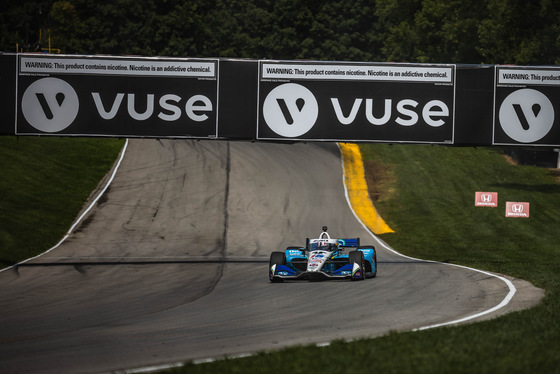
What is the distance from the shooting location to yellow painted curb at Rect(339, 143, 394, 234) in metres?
34.8

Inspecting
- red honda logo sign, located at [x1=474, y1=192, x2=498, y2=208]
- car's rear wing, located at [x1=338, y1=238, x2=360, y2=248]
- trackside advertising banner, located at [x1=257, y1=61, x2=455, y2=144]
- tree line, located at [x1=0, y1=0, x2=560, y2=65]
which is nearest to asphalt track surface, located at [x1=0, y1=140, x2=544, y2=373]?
car's rear wing, located at [x1=338, y1=238, x2=360, y2=248]

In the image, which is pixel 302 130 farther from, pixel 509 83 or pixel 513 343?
pixel 513 343

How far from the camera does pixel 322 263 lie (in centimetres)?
1983

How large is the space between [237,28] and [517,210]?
176ft

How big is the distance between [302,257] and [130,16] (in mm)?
66128

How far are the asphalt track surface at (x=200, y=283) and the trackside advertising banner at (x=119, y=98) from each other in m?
3.87

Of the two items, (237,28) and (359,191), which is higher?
(237,28)

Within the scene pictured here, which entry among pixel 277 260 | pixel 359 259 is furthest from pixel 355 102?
pixel 277 260

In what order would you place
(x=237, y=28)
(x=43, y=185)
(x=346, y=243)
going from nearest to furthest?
(x=346, y=243) → (x=43, y=185) → (x=237, y=28)

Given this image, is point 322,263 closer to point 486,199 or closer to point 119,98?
point 119,98

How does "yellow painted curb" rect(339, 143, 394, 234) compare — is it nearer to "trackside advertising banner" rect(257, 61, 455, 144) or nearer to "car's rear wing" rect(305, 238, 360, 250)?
"car's rear wing" rect(305, 238, 360, 250)

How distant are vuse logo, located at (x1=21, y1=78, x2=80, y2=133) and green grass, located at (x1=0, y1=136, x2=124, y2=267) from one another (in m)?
5.28

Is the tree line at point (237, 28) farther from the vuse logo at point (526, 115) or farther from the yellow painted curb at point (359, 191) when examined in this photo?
the vuse logo at point (526, 115)

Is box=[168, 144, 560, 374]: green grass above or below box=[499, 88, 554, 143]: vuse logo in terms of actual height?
below
